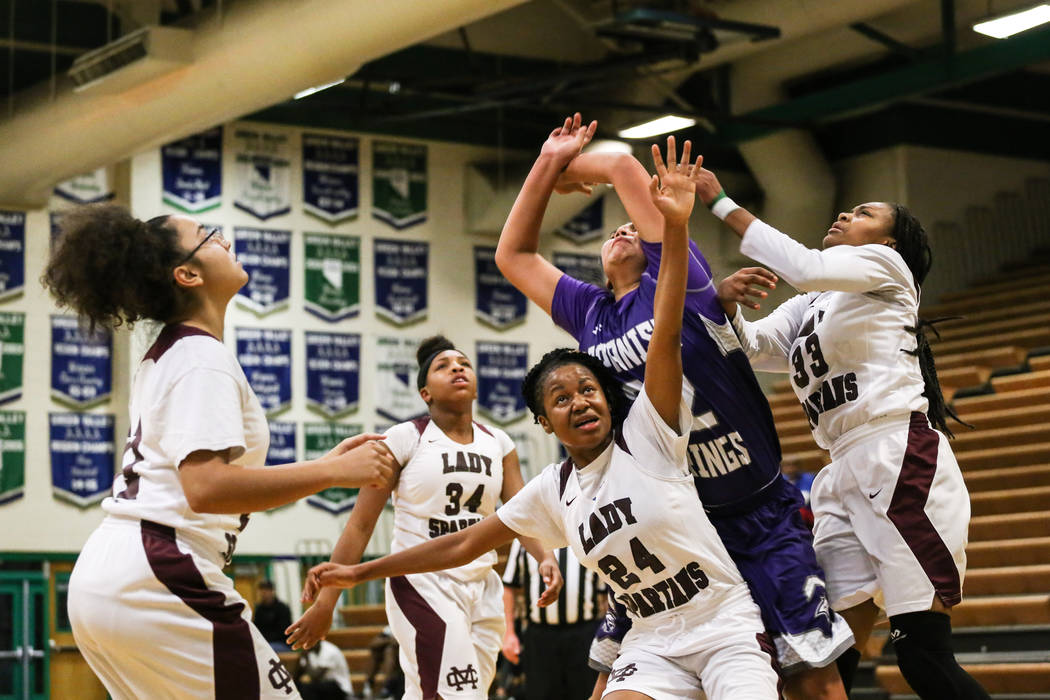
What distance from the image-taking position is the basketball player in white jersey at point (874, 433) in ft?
14.0

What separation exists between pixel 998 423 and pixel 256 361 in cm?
834

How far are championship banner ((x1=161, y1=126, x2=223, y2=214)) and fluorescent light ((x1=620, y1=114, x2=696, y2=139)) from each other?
4854mm

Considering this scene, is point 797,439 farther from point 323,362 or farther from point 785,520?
point 785,520

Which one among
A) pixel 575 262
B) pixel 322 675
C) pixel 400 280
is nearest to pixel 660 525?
pixel 322 675

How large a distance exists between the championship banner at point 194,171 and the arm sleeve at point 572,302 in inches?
487

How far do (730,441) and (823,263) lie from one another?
60 centimetres

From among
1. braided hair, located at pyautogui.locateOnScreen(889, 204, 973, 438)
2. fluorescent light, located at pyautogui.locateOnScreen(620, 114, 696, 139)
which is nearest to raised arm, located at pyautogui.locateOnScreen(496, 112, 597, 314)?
braided hair, located at pyautogui.locateOnScreen(889, 204, 973, 438)

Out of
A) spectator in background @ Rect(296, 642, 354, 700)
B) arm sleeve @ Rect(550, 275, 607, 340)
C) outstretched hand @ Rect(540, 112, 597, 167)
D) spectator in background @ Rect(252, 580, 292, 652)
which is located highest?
outstretched hand @ Rect(540, 112, 597, 167)

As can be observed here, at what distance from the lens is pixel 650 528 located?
3969mm

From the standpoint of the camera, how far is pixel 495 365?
59.6 ft

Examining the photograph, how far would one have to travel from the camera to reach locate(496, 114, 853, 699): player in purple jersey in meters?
4.08

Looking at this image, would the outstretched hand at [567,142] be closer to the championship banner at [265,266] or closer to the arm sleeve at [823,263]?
the arm sleeve at [823,263]

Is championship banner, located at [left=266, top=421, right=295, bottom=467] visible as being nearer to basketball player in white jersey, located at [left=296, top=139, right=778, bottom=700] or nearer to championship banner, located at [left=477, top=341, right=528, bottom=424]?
championship banner, located at [left=477, top=341, right=528, bottom=424]

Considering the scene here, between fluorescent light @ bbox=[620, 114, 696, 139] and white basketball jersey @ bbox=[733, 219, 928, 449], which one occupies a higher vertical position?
fluorescent light @ bbox=[620, 114, 696, 139]
